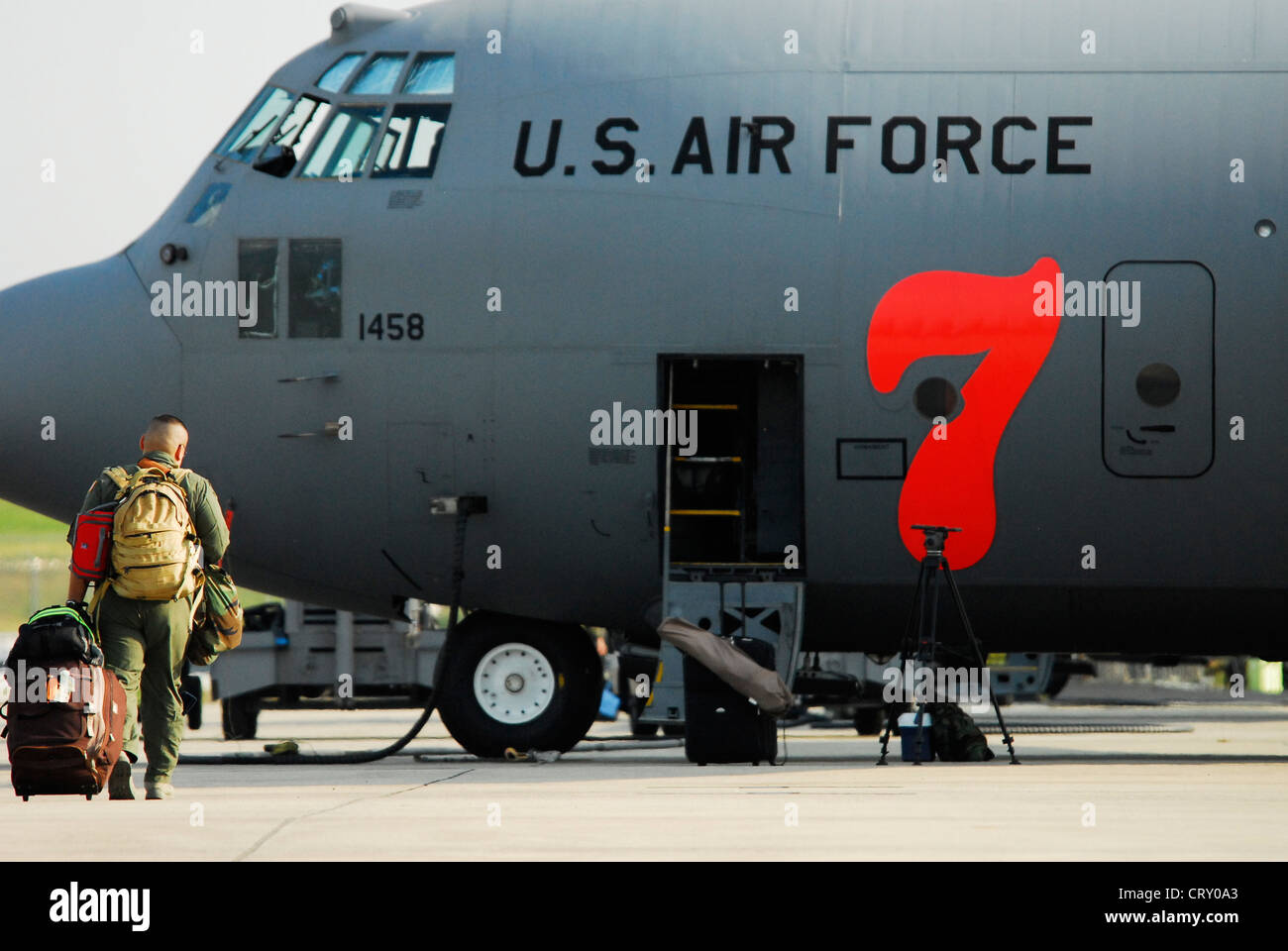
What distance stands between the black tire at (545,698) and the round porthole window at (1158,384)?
188 inches

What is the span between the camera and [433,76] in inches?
547

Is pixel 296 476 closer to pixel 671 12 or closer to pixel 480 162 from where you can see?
pixel 480 162

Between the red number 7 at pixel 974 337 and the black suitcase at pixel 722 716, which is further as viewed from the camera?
the red number 7 at pixel 974 337

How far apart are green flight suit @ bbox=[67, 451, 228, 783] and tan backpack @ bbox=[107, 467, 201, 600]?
0.31 ft

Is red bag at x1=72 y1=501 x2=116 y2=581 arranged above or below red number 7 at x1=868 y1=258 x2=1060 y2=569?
below

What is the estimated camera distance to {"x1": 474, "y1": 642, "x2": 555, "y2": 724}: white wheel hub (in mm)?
14055

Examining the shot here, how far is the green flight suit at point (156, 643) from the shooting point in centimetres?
995

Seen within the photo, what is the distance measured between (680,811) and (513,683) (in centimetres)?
486

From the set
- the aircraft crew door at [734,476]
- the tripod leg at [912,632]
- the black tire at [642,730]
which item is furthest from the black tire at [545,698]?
the black tire at [642,730]

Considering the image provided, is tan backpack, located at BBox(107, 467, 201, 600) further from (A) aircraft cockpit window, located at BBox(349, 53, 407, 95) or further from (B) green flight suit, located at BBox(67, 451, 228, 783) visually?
(A) aircraft cockpit window, located at BBox(349, 53, 407, 95)

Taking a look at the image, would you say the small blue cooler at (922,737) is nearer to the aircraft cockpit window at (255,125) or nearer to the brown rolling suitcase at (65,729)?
the brown rolling suitcase at (65,729)

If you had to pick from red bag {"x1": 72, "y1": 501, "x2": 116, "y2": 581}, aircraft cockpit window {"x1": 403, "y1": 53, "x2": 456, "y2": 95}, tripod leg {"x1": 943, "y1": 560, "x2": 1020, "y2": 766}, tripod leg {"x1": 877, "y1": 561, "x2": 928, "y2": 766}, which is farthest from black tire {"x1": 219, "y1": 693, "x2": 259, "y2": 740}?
red bag {"x1": 72, "y1": 501, "x2": 116, "y2": 581}

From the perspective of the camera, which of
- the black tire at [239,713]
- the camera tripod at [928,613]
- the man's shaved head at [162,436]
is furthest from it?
the black tire at [239,713]

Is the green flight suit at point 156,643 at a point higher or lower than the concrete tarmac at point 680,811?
higher
